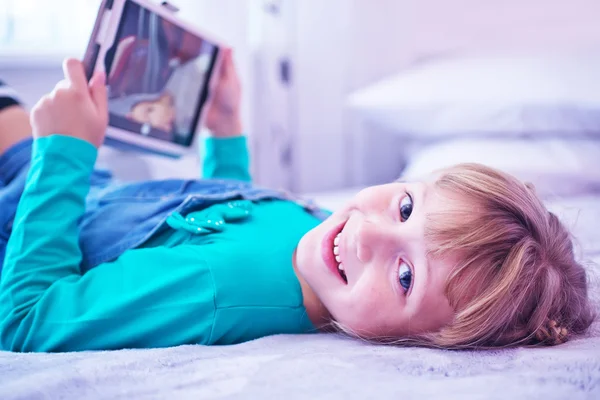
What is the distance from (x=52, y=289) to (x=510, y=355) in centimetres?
54

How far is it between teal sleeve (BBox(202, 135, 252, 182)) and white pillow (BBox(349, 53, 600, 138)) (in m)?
0.34

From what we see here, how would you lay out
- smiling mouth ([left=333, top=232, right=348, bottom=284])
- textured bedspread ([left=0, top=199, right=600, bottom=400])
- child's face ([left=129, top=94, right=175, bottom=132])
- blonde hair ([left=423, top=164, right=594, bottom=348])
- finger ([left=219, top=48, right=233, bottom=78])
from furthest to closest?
finger ([left=219, top=48, right=233, bottom=78]) < child's face ([left=129, top=94, right=175, bottom=132]) < smiling mouth ([left=333, top=232, right=348, bottom=284]) < blonde hair ([left=423, top=164, right=594, bottom=348]) < textured bedspread ([left=0, top=199, right=600, bottom=400])

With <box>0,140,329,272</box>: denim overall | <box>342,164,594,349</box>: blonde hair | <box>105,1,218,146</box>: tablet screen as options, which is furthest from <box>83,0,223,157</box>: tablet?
<box>342,164,594,349</box>: blonde hair

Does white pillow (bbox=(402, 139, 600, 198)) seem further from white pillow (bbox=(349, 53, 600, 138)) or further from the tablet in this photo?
the tablet

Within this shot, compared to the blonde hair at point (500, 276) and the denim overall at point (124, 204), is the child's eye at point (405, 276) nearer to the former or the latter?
the blonde hair at point (500, 276)

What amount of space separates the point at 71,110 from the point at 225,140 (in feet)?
1.40

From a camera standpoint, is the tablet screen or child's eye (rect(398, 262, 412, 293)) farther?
the tablet screen

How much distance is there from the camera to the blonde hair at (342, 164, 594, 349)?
657 mm

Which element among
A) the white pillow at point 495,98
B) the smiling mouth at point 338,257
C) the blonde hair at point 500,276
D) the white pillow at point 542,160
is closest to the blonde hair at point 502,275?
the blonde hair at point 500,276

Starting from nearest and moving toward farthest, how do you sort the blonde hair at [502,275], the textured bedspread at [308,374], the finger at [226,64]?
1. the textured bedspread at [308,374]
2. the blonde hair at [502,275]
3. the finger at [226,64]

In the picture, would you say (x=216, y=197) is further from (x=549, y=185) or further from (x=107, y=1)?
(x=549, y=185)

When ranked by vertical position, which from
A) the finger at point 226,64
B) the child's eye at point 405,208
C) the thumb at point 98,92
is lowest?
the child's eye at point 405,208

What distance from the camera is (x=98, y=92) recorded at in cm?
84

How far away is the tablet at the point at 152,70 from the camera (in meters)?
0.82
